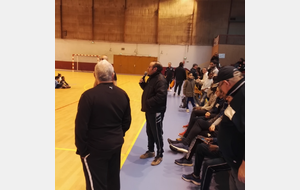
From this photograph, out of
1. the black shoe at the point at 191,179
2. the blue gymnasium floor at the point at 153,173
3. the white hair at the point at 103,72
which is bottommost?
the blue gymnasium floor at the point at 153,173

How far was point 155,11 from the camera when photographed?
19125 millimetres

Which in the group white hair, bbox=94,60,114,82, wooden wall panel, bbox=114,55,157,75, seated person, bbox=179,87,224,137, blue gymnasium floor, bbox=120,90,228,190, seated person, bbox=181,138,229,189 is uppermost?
wooden wall panel, bbox=114,55,157,75

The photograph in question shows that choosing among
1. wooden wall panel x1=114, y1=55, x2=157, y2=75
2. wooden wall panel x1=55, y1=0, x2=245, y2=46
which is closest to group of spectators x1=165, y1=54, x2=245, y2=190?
wooden wall panel x1=55, y1=0, x2=245, y2=46

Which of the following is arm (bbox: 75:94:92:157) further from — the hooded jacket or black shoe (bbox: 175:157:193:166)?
black shoe (bbox: 175:157:193:166)

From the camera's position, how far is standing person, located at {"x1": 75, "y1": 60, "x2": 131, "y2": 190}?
183cm

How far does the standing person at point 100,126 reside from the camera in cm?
183

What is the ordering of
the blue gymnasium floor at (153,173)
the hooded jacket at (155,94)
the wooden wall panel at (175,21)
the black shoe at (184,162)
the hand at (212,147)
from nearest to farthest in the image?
1. the hand at (212,147)
2. the blue gymnasium floor at (153,173)
3. the hooded jacket at (155,94)
4. the black shoe at (184,162)
5. the wooden wall panel at (175,21)

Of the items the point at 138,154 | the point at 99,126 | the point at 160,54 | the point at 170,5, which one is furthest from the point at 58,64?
the point at 99,126

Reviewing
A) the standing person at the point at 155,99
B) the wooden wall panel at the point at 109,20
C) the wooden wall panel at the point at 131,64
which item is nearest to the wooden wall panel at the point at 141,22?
the wooden wall panel at the point at 109,20

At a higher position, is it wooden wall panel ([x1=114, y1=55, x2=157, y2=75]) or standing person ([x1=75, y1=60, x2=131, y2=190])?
wooden wall panel ([x1=114, y1=55, x2=157, y2=75])

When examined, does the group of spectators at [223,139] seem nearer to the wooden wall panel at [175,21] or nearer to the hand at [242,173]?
the hand at [242,173]

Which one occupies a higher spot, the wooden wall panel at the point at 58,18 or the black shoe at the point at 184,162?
the wooden wall panel at the point at 58,18
